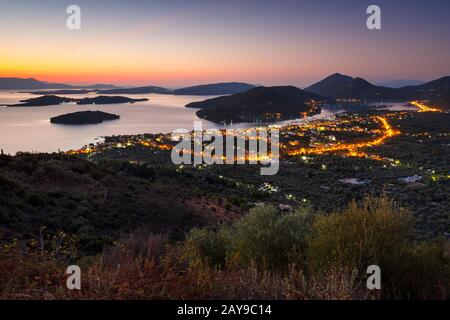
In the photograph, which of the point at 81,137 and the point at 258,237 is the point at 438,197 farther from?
the point at 81,137

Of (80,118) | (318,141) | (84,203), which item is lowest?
(318,141)

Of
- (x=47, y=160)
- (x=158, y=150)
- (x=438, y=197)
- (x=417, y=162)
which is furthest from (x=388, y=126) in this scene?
(x=47, y=160)

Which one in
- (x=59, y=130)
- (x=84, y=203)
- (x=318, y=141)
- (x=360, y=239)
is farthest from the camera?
(x=59, y=130)

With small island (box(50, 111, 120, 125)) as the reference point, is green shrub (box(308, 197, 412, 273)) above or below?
below

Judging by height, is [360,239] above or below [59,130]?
above

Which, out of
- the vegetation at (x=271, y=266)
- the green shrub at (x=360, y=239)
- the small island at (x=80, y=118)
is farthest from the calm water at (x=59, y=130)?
the green shrub at (x=360, y=239)

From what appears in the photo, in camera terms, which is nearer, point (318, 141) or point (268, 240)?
point (268, 240)

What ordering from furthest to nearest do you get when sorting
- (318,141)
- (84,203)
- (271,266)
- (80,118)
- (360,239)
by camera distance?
(80,118)
(318,141)
(84,203)
(271,266)
(360,239)

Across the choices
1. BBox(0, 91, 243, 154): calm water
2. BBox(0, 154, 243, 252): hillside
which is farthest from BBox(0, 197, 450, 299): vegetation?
BBox(0, 91, 243, 154): calm water

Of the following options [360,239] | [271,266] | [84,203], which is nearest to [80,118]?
[84,203]

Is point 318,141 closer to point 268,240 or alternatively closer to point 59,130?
point 59,130

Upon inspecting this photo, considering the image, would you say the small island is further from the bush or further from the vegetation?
the vegetation
